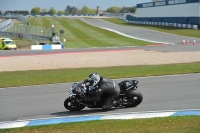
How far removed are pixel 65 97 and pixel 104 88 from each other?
326 centimetres

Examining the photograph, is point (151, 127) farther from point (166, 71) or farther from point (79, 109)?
point (166, 71)

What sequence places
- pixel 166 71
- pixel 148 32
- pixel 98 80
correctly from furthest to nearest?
1. pixel 148 32
2. pixel 166 71
3. pixel 98 80

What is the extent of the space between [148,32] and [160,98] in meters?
59.4

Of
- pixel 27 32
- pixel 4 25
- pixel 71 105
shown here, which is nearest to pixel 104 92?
pixel 71 105

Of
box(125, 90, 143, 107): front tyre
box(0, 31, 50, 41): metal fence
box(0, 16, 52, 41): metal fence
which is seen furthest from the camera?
box(0, 16, 52, 41): metal fence

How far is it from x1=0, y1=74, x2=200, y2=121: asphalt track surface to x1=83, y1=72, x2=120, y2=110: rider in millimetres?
314

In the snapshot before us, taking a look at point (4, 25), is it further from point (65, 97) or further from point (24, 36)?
point (65, 97)

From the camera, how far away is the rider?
12.0 meters

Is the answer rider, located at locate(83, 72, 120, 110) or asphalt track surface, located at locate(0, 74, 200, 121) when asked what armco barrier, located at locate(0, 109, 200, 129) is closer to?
asphalt track surface, located at locate(0, 74, 200, 121)

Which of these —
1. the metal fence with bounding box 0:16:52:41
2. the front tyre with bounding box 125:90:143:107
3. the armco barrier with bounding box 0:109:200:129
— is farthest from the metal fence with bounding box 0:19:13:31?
the armco barrier with bounding box 0:109:200:129

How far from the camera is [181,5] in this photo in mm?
84562

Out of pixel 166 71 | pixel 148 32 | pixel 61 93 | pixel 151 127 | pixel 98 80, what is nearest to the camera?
pixel 151 127

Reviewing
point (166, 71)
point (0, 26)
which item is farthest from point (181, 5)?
point (166, 71)

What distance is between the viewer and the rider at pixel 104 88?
12.0 meters
